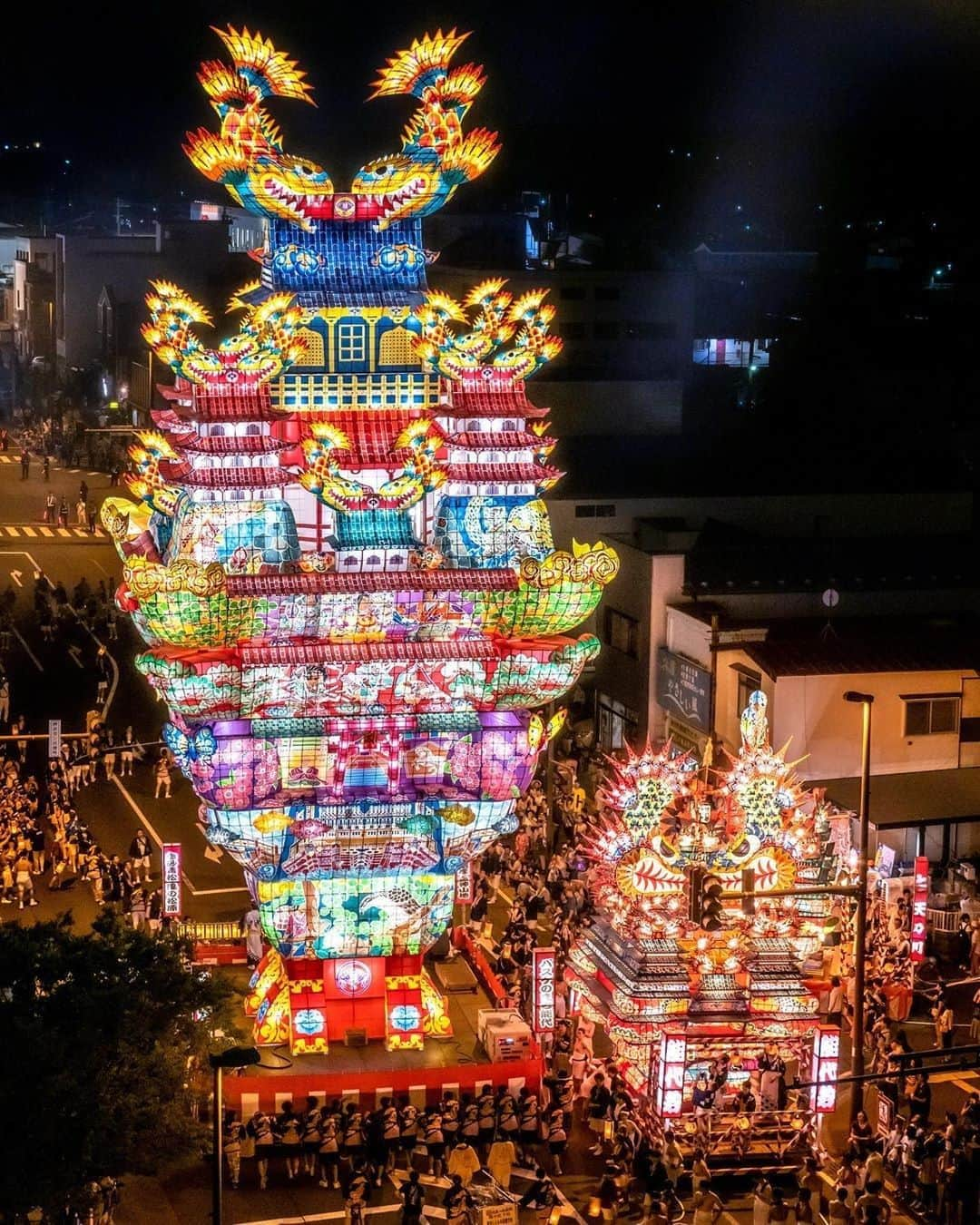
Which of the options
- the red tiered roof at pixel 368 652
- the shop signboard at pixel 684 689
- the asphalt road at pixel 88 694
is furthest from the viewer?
the shop signboard at pixel 684 689

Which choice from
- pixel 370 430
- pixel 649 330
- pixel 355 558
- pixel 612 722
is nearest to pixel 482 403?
pixel 370 430

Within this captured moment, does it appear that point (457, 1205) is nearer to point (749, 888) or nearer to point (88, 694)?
point (749, 888)

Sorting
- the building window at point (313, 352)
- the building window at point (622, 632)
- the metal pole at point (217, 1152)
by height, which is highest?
the building window at point (313, 352)

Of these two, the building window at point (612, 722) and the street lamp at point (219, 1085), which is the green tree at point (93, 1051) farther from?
the building window at point (612, 722)

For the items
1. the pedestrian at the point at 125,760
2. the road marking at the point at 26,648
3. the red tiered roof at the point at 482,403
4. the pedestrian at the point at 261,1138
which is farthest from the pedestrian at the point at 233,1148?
the road marking at the point at 26,648

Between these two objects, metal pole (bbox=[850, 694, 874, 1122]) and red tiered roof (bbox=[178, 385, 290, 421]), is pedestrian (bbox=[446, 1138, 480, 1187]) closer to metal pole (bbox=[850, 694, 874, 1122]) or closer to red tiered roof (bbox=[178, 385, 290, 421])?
metal pole (bbox=[850, 694, 874, 1122])

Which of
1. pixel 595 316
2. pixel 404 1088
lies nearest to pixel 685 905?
pixel 404 1088
